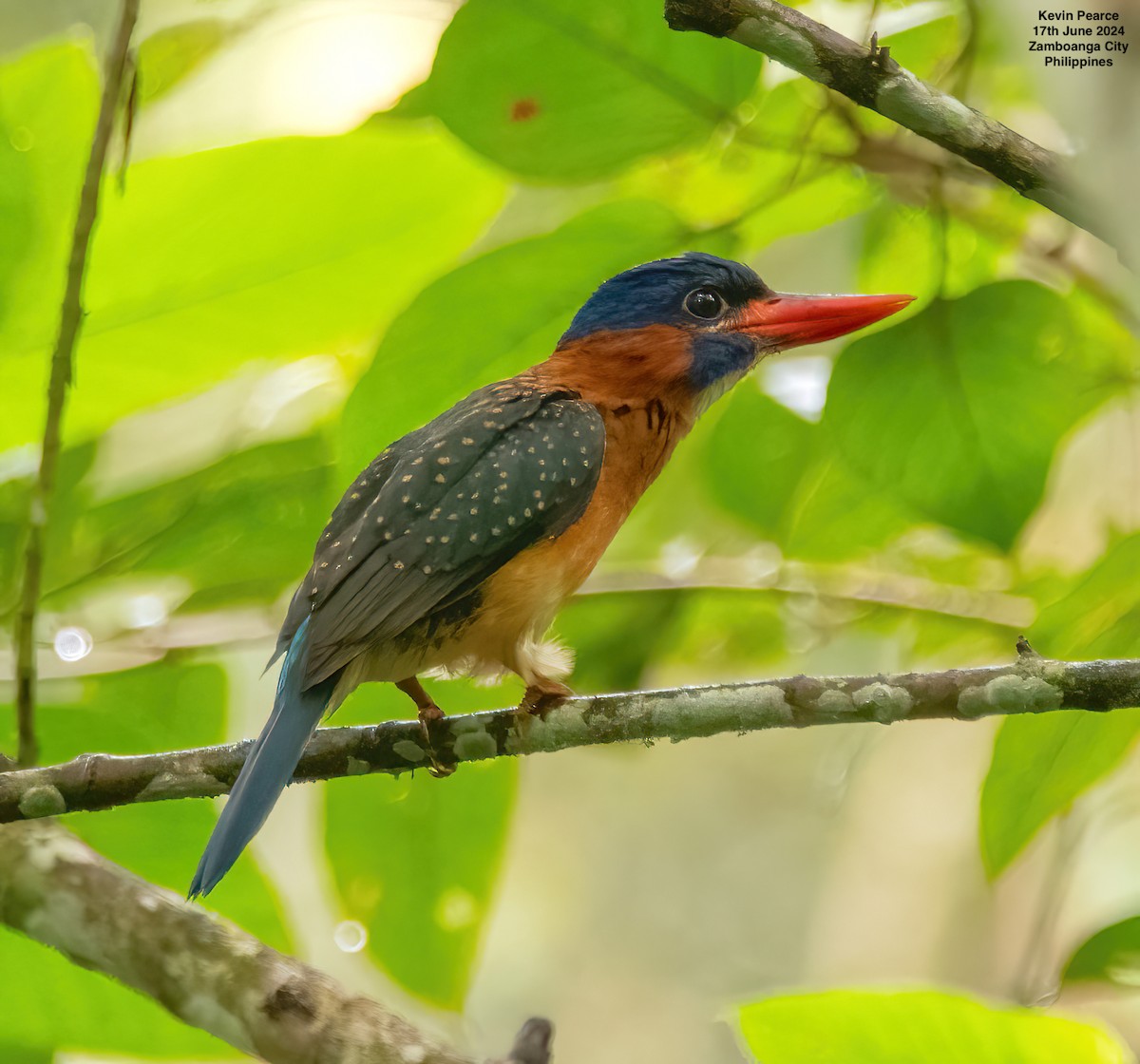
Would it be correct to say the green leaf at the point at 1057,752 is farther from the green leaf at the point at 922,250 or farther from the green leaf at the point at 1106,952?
the green leaf at the point at 922,250

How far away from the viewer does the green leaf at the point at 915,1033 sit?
Result: 127 cm

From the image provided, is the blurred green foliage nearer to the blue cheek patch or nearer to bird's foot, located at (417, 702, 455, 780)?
bird's foot, located at (417, 702, 455, 780)

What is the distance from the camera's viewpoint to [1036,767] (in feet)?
5.38

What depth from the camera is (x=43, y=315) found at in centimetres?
204

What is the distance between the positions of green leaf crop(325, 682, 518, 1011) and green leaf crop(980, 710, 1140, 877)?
0.72 m

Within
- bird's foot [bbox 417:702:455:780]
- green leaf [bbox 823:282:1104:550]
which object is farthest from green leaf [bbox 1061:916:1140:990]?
bird's foot [bbox 417:702:455:780]

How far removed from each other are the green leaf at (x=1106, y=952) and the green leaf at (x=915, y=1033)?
397mm

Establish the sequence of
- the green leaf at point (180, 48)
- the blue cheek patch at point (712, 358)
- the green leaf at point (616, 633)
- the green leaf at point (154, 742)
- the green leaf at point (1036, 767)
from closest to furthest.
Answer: the green leaf at point (1036, 767), the green leaf at point (154, 742), the green leaf at point (180, 48), the green leaf at point (616, 633), the blue cheek patch at point (712, 358)

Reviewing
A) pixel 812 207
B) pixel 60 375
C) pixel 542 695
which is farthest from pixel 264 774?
pixel 812 207

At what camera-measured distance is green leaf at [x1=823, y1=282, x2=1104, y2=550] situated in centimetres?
188

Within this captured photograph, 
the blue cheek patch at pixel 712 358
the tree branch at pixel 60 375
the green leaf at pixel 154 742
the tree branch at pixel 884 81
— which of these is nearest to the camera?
the tree branch at pixel 884 81

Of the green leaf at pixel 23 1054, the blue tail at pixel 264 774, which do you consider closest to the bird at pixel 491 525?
the blue tail at pixel 264 774

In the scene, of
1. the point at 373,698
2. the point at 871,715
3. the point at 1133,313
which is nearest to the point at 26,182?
the point at 373,698

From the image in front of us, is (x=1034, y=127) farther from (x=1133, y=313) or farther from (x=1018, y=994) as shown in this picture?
(x=1018, y=994)
